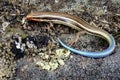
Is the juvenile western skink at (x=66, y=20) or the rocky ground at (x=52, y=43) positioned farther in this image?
the juvenile western skink at (x=66, y=20)

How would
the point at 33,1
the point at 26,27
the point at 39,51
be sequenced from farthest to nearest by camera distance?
the point at 33,1 → the point at 26,27 → the point at 39,51

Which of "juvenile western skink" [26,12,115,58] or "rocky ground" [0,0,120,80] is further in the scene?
"juvenile western skink" [26,12,115,58]

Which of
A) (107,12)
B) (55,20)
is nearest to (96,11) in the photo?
(107,12)

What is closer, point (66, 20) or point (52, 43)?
point (52, 43)

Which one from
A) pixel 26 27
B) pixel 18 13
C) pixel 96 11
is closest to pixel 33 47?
pixel 26 27

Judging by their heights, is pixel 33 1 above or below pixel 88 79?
above

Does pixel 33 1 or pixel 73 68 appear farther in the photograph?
pixel 33 1

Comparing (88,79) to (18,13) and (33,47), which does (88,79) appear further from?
(18,13)

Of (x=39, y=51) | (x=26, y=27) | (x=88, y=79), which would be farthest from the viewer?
(x=26, y=27)
